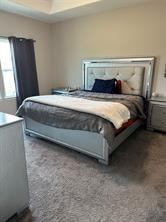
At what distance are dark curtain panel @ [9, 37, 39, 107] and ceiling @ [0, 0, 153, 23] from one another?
0.64 metres

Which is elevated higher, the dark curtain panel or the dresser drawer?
the dark curtain panel

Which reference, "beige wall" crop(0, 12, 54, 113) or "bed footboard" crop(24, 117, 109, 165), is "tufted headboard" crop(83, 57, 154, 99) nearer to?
"beige wall" crop(0, 12, 54, 113)

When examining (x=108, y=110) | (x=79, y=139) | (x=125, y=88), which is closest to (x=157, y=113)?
(x=125, y=88)

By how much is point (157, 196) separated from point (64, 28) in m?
4.60

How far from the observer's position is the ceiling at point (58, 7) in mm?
3496

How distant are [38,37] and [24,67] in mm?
1046

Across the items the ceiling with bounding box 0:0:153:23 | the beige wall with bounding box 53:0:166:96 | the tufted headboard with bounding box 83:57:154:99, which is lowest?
the tufted headboard with bounding box 83:57:154:99

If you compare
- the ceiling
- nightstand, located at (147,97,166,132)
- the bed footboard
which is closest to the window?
the ceiling

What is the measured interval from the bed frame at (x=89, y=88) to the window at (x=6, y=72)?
1358mm

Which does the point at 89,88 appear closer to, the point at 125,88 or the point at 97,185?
the point at 125,88

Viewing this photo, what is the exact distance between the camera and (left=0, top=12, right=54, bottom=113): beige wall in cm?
401

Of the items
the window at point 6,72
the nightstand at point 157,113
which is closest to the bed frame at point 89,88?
the nightstand at point 157,113

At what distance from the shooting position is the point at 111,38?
4.09m

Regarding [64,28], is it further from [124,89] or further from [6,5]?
[124,89]
